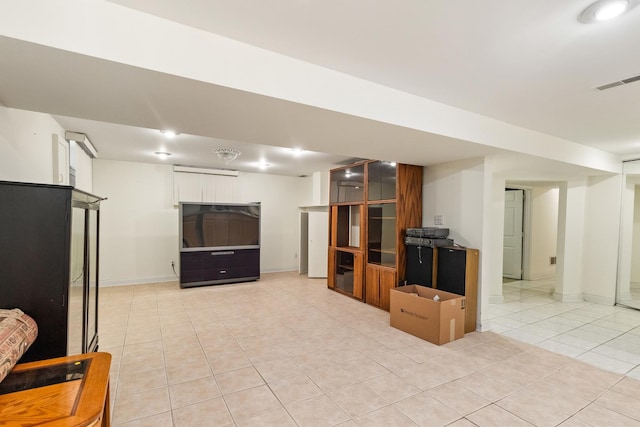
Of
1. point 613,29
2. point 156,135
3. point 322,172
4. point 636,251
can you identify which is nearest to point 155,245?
point 156,135

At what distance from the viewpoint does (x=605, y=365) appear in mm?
2891

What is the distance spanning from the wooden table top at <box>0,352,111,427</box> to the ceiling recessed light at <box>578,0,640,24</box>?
114 inches

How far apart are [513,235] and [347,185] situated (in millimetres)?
4406

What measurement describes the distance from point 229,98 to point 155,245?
536 cm

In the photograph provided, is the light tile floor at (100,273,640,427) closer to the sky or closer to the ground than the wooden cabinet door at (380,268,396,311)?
closer to the ground

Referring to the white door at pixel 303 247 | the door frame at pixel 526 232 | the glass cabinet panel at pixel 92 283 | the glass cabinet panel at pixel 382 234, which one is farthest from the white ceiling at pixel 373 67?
the white door at pixel 303 247

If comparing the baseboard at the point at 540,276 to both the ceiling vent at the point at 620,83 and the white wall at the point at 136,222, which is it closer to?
the ceiling vent at the point at 620,83

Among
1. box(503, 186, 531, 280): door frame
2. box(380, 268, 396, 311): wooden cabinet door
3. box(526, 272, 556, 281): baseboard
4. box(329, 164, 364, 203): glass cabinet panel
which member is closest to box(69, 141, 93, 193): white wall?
box(329, 164, 364, 203): glass cabinet panel

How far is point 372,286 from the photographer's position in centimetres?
473

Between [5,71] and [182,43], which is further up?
[182,43]

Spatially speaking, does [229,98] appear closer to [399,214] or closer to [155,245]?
[399,214]

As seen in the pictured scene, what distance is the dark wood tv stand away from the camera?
18.9 feet

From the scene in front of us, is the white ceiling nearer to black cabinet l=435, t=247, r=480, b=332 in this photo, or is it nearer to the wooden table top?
black cabinet l=435, t=247, r=480, b=332

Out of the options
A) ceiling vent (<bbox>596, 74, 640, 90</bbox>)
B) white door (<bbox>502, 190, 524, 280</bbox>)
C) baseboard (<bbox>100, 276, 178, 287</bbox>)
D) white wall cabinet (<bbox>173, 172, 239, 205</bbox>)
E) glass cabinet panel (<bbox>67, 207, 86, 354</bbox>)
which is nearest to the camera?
glass cabinet panel (<bbox>67, 207, 86, 354</bbox>)
